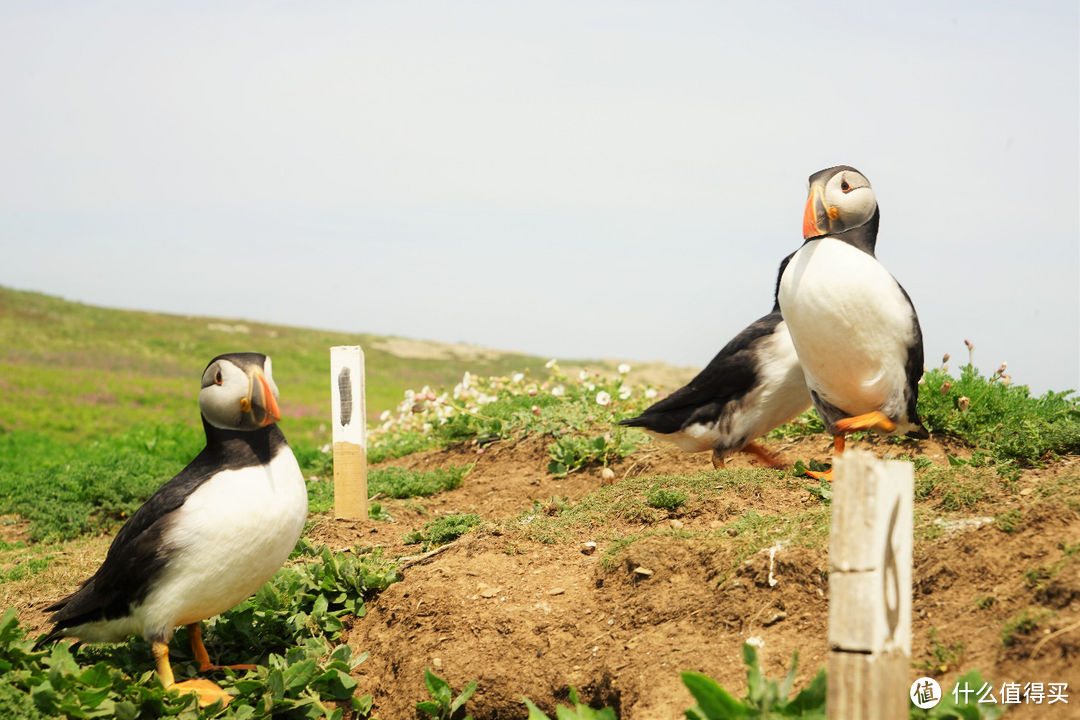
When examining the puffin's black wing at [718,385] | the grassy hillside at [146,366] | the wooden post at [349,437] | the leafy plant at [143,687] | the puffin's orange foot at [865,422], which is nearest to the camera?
the leafy plant at [143,687]

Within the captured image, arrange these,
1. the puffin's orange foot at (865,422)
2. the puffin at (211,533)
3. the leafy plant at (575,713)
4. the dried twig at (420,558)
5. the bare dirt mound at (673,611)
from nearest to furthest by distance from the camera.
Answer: the bare dirt mound at (673,611) → the leafy plant at (575,713) → the puffin at (211,533) → the puffin's orange foot at (865,422) → the dried twig at (420,558)

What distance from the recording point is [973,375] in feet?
21.5

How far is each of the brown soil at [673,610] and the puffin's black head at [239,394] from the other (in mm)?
1337

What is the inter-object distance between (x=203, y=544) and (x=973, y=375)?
18.2ft

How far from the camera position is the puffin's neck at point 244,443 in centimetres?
383

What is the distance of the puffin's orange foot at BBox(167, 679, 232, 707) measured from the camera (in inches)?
147

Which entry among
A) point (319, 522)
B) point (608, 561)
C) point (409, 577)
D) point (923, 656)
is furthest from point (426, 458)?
point (923, 656)

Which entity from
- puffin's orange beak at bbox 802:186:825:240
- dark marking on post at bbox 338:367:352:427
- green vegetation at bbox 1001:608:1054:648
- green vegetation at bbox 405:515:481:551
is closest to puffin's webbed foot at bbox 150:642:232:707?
green vegetation at bbox 405:515:481:551

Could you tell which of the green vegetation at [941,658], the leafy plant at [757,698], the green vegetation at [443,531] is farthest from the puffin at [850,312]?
the green vegetation at [443,531]

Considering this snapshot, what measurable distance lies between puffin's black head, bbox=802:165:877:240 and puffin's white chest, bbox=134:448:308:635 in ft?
9.60

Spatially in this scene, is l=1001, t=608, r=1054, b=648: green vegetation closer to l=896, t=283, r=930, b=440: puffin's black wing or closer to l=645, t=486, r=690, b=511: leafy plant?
l=896, t=283, r=930, b=440: puffin's black wing

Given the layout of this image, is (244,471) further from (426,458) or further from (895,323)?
(426,458)

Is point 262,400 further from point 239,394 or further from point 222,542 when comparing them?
point 222,542

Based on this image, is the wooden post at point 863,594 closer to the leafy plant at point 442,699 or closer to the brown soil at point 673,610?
the brown soil at point 673,610
